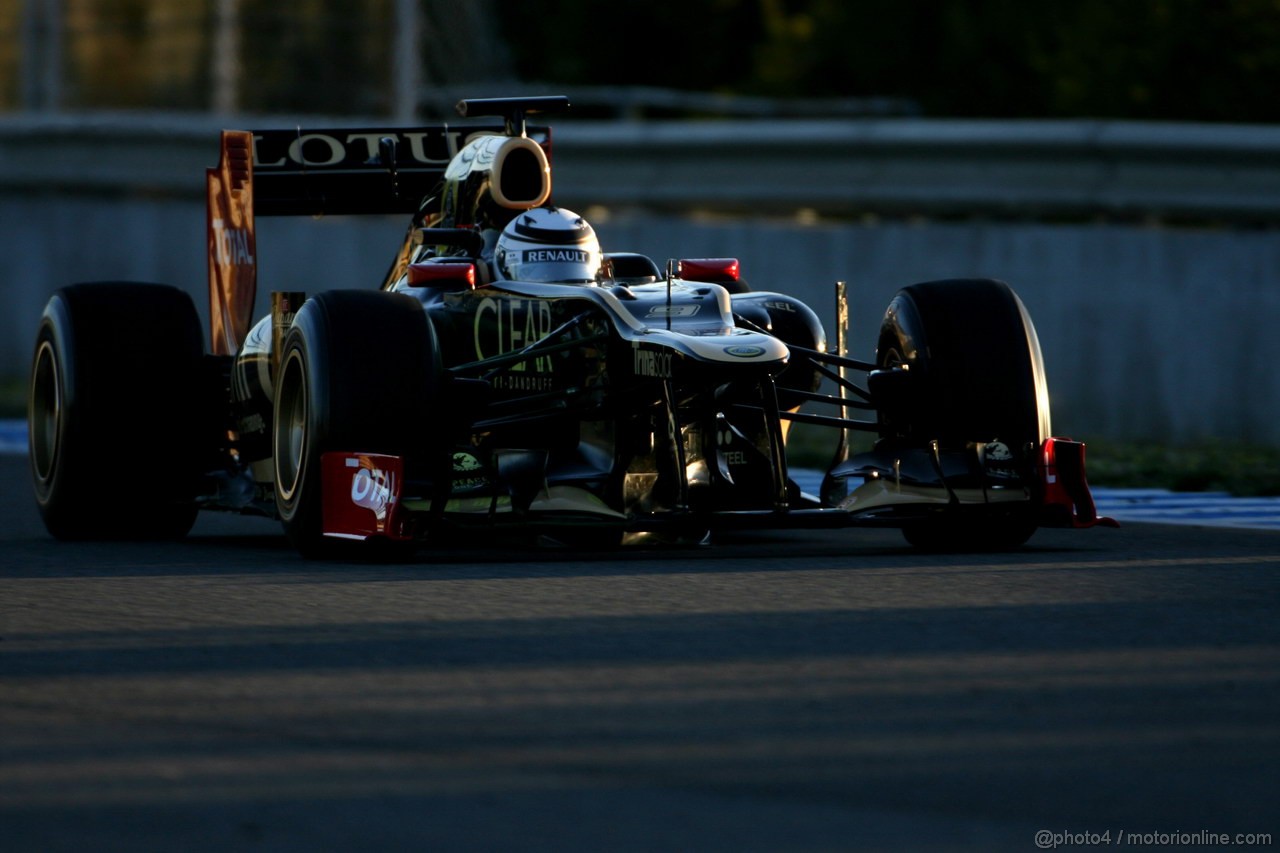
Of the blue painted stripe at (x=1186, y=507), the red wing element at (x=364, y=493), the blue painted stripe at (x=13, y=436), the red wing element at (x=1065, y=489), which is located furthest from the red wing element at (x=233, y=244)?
the blue painted stripe at (x=13, y=436)

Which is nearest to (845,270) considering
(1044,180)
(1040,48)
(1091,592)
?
(1044,180)

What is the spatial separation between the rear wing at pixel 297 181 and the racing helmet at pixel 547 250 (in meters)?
1.28

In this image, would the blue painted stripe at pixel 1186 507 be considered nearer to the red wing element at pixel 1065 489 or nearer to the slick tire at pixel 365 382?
the red wing element at pixel 1065 489

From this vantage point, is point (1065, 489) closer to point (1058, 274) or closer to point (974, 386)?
point (974, 386)

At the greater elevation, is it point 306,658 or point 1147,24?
point 1147,24

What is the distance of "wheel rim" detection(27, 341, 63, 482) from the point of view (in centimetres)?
1007

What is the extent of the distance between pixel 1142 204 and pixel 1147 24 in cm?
680

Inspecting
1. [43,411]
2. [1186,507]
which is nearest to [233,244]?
[43,411]

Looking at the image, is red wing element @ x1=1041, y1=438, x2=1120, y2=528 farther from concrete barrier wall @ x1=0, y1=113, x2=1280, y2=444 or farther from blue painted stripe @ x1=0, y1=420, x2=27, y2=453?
blue painted stripe @ x1=0, y1=420, x2=27, y2=453

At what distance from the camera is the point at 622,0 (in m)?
35.8

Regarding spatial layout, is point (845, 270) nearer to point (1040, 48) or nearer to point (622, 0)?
point (1040, 48)

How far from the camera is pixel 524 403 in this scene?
8.59m

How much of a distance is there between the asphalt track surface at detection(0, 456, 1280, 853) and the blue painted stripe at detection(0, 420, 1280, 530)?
6.28 feet

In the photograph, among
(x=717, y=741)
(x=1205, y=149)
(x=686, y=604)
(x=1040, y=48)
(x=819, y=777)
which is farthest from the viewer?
(x=1040, y=48)
